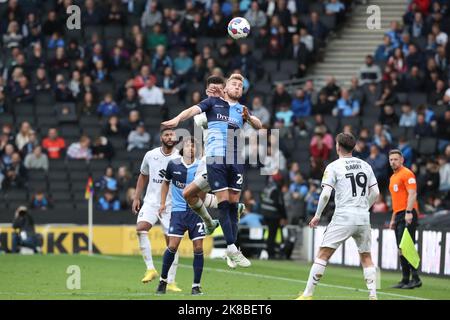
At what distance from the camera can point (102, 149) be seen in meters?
34.1

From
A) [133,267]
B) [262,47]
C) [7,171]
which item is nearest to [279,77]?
Answer: [262,47]

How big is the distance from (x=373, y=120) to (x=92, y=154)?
7.83 m

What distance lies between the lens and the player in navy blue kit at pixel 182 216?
61.5ft

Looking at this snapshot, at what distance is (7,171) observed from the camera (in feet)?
110

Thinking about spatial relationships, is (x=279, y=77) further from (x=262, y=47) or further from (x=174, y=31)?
(x=174, y=31)

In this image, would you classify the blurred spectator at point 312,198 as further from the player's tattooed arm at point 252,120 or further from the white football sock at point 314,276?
the white football sock at point 314,276

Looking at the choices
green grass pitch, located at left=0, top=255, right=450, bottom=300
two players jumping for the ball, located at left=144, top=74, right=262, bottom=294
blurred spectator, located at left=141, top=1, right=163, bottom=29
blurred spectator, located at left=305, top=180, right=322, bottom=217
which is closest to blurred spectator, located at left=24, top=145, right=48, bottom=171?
green grass pitch, located at left=0, top=255, right=450, bottom=300

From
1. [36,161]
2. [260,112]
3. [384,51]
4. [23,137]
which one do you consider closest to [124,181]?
[36,161]

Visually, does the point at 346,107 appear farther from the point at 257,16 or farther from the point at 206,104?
the point at 206,104

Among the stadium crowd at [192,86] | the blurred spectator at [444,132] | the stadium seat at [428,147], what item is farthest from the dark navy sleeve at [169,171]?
the blurred spectator at [444,132]

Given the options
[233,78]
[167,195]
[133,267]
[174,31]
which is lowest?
[133,267]

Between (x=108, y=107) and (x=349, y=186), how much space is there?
19059mm
